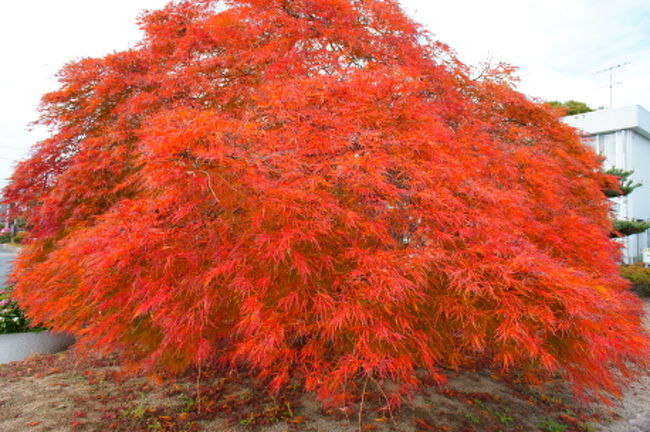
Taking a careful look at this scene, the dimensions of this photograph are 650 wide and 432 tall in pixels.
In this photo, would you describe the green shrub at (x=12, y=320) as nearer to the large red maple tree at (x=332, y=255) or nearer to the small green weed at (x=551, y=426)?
the large red maple tree at (x=332, y=255)

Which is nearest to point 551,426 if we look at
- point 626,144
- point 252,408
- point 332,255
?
point 252,408

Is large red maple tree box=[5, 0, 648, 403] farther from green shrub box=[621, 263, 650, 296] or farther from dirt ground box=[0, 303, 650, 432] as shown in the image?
green shrub box=[621, 263, 650, 296]

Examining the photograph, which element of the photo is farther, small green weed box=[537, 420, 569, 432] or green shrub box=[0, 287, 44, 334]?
green shrub box=[0, 287, 44, 334]

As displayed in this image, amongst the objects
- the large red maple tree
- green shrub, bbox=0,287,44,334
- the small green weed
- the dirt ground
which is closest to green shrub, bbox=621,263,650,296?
the dirt ground

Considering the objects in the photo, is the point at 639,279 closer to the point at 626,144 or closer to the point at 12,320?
the point at 626,144

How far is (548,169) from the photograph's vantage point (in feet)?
9.86

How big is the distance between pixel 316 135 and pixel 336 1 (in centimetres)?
149

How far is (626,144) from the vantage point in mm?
11156

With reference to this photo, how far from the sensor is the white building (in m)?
10.9

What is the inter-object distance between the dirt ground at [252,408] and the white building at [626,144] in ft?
32.1

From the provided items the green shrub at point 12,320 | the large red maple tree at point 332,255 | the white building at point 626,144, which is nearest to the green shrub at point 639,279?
the white building at point 626,144

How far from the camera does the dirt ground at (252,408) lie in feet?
8.29

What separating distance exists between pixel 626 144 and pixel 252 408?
509 inches

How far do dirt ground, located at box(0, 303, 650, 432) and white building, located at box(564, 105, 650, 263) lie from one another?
979 centimetres
